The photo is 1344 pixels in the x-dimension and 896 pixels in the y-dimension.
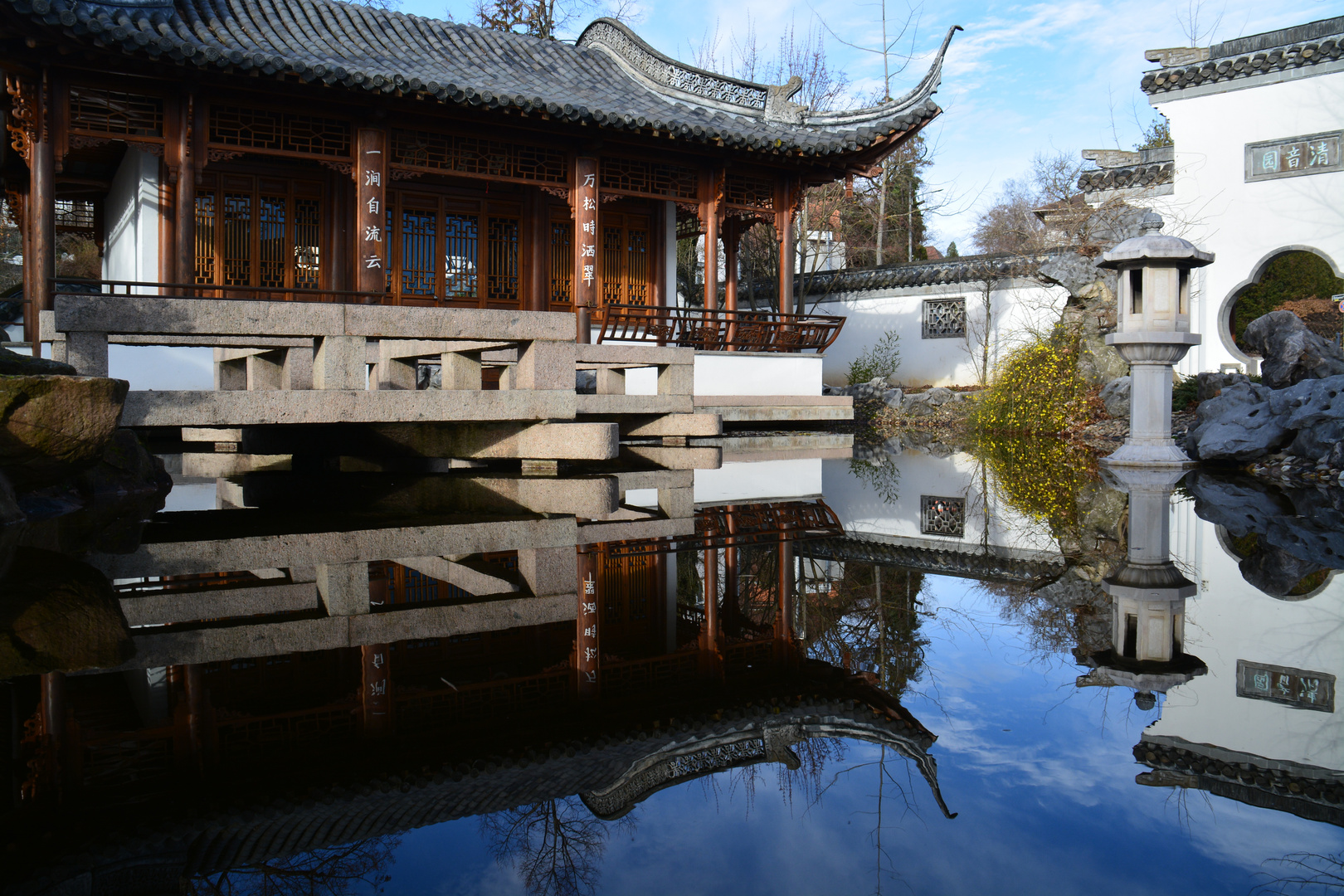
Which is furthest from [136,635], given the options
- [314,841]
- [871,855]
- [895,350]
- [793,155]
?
[895,350]

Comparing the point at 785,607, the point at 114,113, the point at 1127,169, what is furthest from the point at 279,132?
the point at 1127,169

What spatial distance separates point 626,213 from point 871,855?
13.8m

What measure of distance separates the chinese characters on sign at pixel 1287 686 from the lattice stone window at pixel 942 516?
2.62 m

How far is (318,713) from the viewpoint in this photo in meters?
2.12

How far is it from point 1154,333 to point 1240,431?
1222mm

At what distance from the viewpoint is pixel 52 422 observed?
4508 mm

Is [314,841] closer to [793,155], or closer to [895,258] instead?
[793,155]

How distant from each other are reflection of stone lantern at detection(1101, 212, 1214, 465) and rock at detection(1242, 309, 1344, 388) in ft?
6.21

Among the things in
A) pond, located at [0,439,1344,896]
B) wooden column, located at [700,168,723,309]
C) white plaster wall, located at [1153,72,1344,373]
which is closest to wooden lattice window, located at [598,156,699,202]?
wooden column, located at [700,168,723,309]

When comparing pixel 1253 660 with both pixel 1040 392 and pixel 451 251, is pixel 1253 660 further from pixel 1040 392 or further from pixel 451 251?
pixel 451 251

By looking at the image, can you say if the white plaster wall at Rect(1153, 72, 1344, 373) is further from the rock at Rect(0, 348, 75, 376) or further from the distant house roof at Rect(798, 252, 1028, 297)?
the rock at Rect(0, 348, 75, 376)

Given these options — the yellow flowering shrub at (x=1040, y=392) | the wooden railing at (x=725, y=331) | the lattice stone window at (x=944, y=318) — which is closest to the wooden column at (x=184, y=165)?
the wooden railing at (x=725, y=331)

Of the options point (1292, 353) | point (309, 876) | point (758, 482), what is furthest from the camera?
point (1292, 353)

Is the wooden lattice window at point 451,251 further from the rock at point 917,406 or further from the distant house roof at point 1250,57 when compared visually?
the distant house roof at point 1250,57
